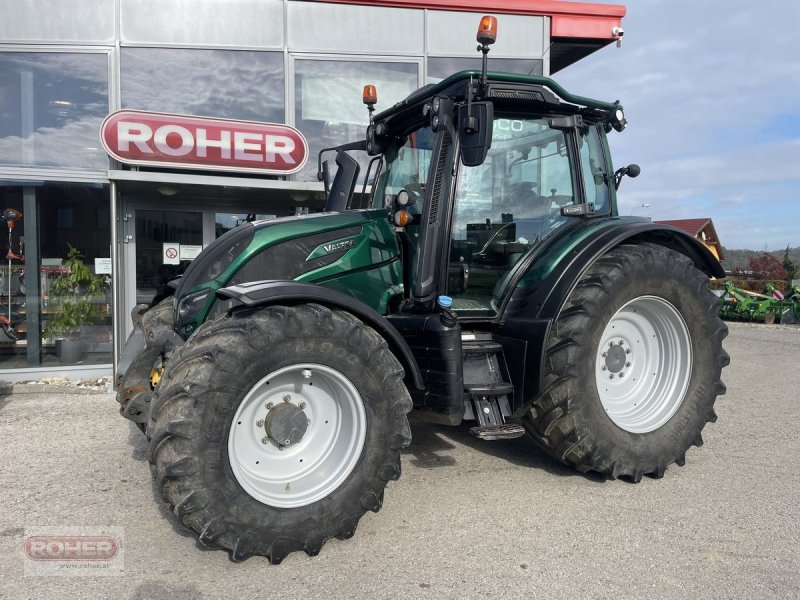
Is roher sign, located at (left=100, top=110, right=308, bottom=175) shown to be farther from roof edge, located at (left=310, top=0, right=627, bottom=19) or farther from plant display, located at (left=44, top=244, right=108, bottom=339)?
roof edge, located at (left=310, top=0, right=627, bottom=19)

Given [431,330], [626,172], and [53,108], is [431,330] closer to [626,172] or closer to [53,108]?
[626,172]

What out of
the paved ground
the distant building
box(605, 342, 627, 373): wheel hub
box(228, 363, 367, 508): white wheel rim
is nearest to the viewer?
the paved ground

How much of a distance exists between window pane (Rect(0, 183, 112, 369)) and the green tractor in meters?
4.35

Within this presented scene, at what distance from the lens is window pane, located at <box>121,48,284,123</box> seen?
7.89 metres

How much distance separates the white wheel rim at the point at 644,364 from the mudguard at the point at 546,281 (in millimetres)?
502

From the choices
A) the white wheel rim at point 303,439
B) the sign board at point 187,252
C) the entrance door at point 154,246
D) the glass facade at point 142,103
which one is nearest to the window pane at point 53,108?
the glass facade at point 142,103

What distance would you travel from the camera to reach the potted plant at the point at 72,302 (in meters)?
7.96

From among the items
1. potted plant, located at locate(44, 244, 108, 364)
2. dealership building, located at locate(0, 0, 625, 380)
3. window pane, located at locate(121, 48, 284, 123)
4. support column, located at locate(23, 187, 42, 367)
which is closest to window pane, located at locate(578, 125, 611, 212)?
dealership building, located at locate(0, 0, 625, 380)

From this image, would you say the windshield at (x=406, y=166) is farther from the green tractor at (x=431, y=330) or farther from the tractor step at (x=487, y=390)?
the tractor step at (x=487, y=390)

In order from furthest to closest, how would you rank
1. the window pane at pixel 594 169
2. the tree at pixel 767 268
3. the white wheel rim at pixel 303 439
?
the tree at pixel 767 268
the window pane at pixel 594 169
the white wheel rim at pixel 303 439

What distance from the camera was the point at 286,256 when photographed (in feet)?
12.1

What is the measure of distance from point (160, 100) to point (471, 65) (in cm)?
434

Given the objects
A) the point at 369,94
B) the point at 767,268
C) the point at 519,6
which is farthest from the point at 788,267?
the point at 369,94

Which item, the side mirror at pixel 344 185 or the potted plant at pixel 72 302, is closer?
the side mirror at pixel 344 185
